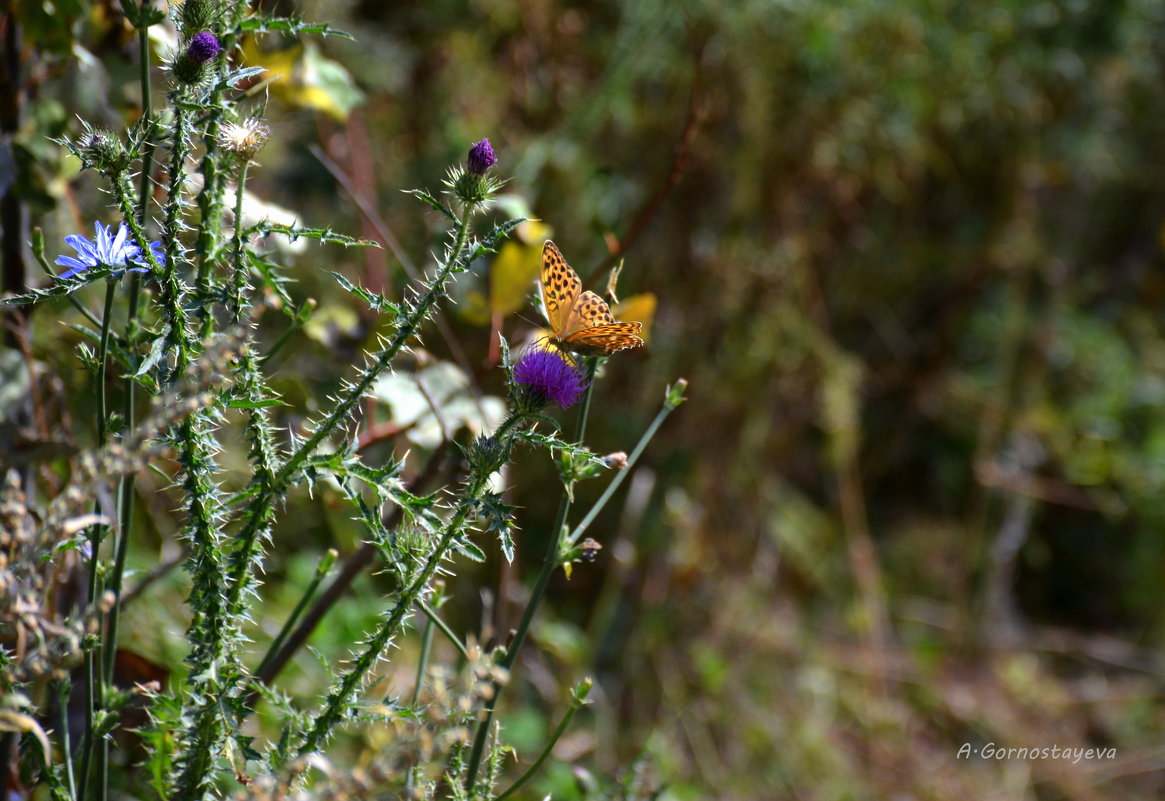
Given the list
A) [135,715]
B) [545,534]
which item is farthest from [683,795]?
[135,715]

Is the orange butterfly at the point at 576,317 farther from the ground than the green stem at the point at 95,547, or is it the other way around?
the orange butterfly at the point at 576,317

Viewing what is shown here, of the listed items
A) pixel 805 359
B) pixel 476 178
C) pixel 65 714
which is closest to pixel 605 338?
pixel 476 178

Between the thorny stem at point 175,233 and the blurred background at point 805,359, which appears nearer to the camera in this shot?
the thorny stem at point 175,233

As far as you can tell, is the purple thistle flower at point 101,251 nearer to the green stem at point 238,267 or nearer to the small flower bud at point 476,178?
the green stem at point 238,267

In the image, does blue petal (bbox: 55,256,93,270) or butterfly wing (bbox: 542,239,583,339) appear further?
butterfly wing (bbox: 542,239,583,339)

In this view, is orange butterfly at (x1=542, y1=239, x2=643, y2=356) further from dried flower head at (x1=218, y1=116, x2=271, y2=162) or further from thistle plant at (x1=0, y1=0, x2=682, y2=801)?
dried flower head at (x1=218, y1=116, x2=271, y2=162)

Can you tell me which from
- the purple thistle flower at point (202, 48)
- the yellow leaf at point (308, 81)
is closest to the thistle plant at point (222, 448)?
the purple thistle flower at point (202, 48)

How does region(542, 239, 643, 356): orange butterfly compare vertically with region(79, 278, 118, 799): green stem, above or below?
above

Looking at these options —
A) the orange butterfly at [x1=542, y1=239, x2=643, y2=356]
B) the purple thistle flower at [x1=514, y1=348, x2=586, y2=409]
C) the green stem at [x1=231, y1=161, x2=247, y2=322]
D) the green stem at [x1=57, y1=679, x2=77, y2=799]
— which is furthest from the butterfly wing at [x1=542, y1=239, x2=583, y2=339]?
the green stem at [x1=57, y1=679, x2=77, y2=799]
